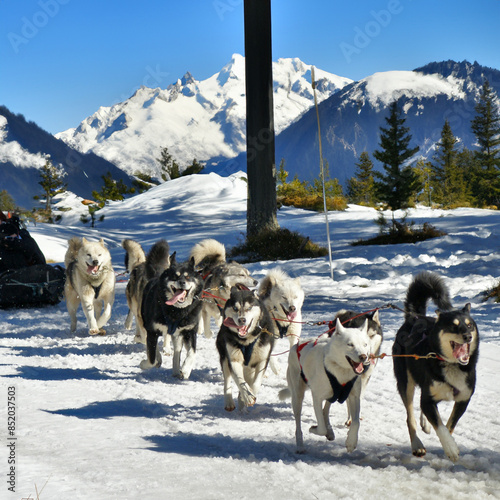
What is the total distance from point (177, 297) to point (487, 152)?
49.7m

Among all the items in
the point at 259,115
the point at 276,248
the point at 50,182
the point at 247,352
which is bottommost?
the point at 247,352

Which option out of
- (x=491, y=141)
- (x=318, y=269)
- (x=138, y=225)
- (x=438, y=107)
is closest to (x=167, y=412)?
(x=318, y=269)

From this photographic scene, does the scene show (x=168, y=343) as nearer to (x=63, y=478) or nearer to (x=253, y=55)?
(x=63, y=478)

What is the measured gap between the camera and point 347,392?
3205 millimetres

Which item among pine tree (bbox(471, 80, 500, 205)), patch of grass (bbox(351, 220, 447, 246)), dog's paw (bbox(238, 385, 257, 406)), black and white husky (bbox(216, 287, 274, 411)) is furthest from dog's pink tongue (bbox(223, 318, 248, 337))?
pine tree (bbox(471, 80, 500, 205))

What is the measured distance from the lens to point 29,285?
27.8 ft

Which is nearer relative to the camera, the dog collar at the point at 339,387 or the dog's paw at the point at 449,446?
the dog's paw at the point at 449,446

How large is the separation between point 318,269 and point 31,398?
7.05m

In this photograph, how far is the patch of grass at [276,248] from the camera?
12.1 metres

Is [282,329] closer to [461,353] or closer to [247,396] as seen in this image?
[247,396]

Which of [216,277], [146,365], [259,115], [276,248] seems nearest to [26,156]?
[259,115]

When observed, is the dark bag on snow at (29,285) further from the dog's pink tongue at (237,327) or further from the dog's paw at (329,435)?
the dog's paw at (329,435)

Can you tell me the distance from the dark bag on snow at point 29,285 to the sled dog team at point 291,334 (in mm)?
1671

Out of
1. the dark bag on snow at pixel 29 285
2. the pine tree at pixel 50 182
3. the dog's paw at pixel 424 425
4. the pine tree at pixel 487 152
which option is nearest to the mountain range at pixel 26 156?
the pine tree at pixel 50 182
